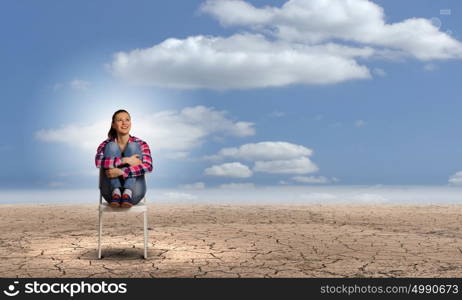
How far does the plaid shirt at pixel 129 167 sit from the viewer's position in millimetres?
4973

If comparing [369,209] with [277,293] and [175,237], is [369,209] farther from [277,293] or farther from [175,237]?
[277,293]

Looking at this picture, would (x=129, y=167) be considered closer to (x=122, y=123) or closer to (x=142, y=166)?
(x=142, y=166)

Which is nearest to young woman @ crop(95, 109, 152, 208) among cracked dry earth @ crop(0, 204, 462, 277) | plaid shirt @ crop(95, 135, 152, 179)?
plaid shirt @ crop(95, 135, 152, 179)

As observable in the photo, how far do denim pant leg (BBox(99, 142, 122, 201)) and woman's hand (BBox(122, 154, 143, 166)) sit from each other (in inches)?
4.3

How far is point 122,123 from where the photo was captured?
5113 millimetres

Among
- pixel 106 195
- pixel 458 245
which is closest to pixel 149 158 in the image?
pixel 106 195

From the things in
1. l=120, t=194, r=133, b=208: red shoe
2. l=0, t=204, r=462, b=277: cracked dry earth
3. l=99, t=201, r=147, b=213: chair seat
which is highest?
l=120, t=194, r=133, b=208: red shoe

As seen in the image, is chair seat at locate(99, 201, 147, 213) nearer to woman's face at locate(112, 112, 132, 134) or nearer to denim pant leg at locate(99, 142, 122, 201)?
denim pant leg at locate(99, 142, 122, 201)

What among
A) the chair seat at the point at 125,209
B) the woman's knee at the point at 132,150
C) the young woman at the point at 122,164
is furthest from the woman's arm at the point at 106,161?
the chair seat at the point at 125,209

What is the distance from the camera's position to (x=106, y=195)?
505 cm

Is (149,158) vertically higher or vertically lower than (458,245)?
higher

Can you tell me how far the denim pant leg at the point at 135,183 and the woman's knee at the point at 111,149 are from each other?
0.30ft

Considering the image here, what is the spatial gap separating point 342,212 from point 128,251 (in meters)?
5.51

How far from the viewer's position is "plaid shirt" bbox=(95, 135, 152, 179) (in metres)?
4.97
